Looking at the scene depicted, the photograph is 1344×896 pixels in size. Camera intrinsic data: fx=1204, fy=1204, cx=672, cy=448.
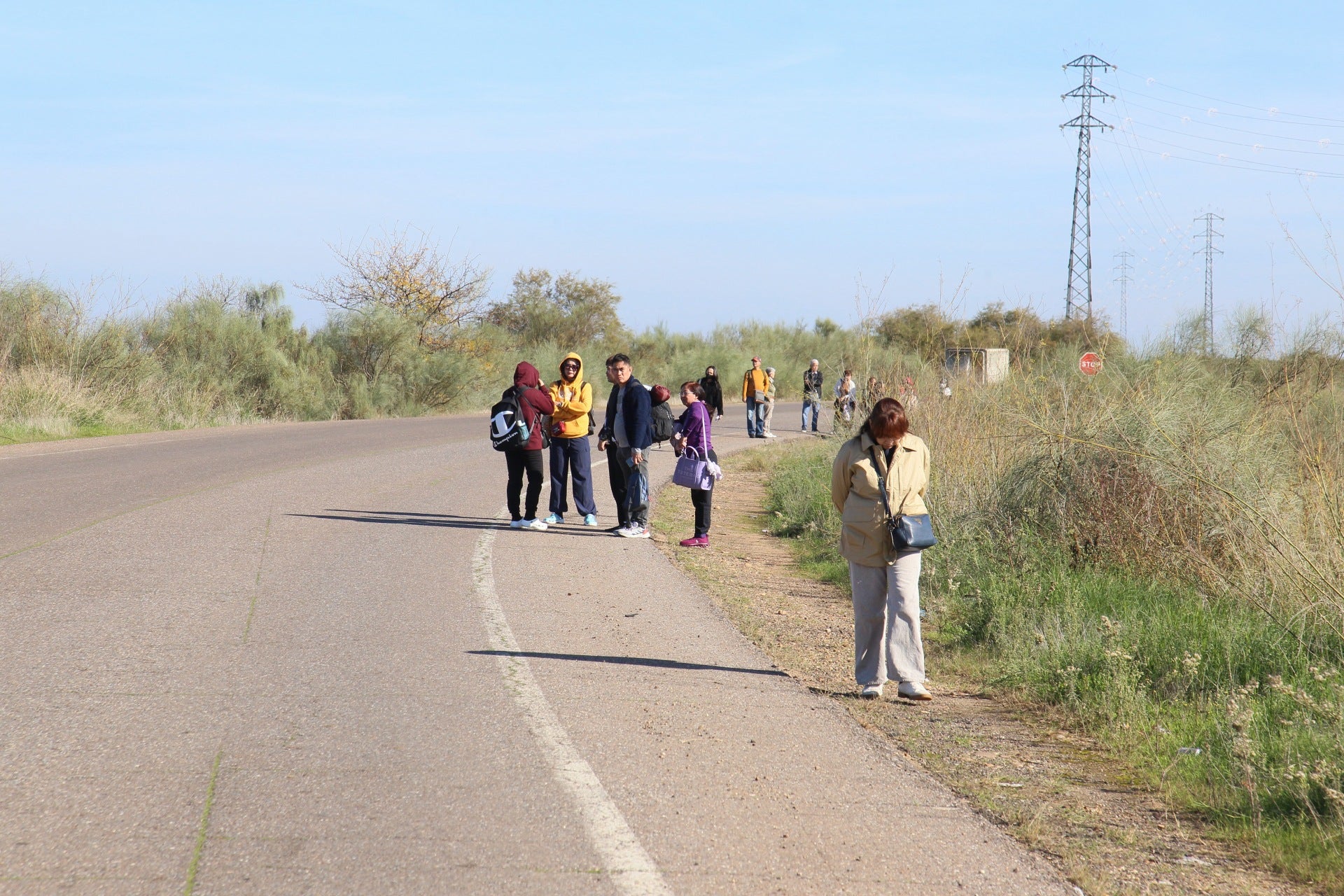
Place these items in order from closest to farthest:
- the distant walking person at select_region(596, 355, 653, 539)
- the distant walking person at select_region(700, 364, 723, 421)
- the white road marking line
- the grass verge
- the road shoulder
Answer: the white road marking line < the road shoulder < the grass verge < the distant walking person at select_region(596, 355, 653, 539) < the distant walking person at select_region(700, 364, 723, 421)

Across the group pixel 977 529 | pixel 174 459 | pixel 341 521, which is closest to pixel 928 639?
pixel 977 529

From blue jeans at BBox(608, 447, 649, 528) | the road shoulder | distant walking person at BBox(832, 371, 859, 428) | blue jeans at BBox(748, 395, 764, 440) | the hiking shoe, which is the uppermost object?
distant walking person at BBox(832, 371, 859, 428)

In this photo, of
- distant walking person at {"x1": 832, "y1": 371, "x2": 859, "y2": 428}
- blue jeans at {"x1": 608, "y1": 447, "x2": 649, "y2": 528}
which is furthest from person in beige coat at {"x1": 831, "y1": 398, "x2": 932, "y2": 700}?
distant walking person at {"x1": 832, "y1": 371, "x2": 859, "y2": 428}

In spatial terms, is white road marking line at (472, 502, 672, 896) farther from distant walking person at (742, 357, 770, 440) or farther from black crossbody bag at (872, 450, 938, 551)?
distant walking person at (742, 357, 770, 440)

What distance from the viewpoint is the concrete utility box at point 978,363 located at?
1291 cm

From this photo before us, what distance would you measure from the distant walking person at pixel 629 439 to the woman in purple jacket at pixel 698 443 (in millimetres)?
338

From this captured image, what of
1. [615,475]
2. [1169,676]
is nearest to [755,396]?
[615,475]

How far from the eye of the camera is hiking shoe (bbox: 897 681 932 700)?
21.7 feet

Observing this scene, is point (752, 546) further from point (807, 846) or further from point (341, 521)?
point (807, 846)

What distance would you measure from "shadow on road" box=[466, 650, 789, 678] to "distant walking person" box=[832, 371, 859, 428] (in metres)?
10.9

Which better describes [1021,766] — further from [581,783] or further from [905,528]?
[581,783]

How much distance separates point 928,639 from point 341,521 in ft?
21.6

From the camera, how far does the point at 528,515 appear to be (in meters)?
12.7

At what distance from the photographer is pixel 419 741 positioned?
5.32 meters
